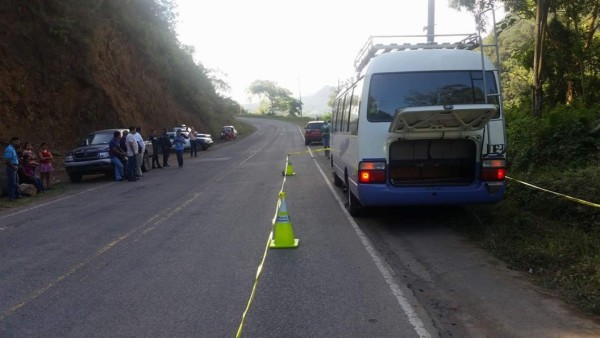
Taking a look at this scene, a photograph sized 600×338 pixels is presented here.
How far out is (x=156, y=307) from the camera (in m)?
5.31

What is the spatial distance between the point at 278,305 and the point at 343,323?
0.77 m

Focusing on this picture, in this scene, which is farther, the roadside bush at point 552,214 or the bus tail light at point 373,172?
the bus tail light at point 373,172

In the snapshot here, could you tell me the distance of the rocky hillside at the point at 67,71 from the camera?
958 inches

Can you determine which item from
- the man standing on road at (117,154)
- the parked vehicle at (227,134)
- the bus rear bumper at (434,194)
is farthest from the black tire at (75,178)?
the parked vehicle at (227,134)

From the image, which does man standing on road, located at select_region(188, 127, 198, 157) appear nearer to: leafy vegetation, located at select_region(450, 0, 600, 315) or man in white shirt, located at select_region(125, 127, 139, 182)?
man in white shirt, located at select_region(125, 127, 139, 182)

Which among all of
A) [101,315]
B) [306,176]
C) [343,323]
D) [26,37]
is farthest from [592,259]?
[26,37]

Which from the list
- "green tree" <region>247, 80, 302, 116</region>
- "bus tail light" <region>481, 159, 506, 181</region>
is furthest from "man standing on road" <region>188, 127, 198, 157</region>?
"green tree" <region>247, 80, 302, 116</region>

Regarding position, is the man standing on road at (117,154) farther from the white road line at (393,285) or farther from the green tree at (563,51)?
the green tree at (563,51)

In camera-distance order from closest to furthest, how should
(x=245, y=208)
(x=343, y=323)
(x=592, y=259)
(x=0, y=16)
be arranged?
(x=343, y=323)
(x=592, y=259)
(x=245, y=208)
(x=0, y=16)

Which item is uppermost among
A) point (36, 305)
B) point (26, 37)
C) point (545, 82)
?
point (26, 37)

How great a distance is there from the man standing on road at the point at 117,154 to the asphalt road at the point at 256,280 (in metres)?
7.66

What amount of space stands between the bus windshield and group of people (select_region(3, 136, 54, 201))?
10048mm

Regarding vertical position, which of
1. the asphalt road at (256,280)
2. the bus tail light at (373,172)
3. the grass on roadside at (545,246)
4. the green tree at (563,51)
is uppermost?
the green tree at (563,51)

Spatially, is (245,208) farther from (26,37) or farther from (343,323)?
(26,37)
